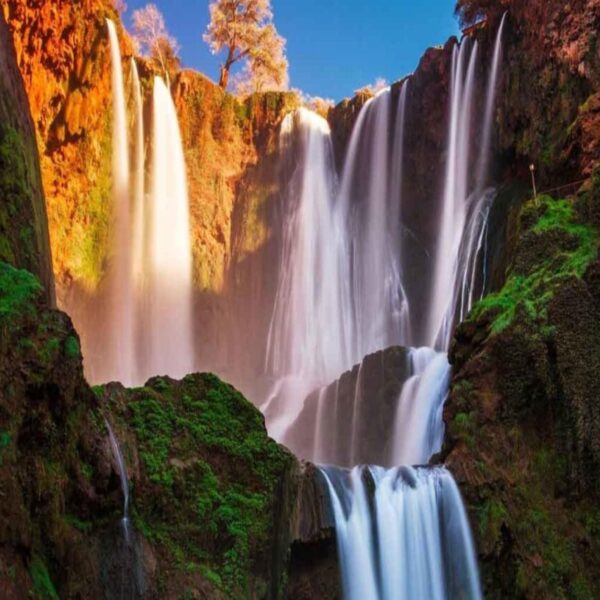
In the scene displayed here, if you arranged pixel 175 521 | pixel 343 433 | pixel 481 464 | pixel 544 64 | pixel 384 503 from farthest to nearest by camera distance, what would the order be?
pixel 544 64 → pixel 343 433 → pixel 481 464 → pixel 384 503 → pixel 175 521

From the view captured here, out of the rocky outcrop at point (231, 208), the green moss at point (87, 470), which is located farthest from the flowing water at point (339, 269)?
the green moss at point (87, 470)

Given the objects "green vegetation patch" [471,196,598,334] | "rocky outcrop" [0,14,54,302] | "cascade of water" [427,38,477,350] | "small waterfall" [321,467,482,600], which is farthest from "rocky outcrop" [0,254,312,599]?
"cascade of water" [427,38,477,350]

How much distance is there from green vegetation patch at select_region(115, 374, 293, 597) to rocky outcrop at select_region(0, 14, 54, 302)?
8.53 feet

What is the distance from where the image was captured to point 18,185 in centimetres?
1075

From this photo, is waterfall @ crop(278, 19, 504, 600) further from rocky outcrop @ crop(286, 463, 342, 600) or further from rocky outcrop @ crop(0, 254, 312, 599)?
rocky outcrop @ crop(0, 254, 312, 599)

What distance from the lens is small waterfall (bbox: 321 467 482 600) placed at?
1029 centimetres

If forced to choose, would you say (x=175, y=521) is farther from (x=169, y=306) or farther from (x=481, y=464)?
(x=169, y=306)

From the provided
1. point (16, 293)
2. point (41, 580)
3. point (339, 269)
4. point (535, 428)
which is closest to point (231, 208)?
point (339, 269)

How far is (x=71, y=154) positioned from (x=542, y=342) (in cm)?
1627

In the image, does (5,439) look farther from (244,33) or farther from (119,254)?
(244,33)

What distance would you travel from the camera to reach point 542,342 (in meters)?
12.4

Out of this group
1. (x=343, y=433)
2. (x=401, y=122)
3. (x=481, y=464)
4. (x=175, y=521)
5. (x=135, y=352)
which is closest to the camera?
(x=175, y=521)

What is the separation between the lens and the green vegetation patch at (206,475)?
8914mm

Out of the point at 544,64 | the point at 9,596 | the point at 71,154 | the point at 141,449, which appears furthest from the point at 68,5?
the point at 9,596
